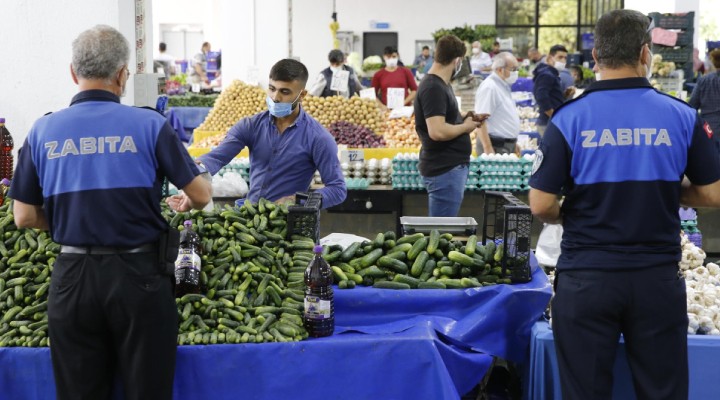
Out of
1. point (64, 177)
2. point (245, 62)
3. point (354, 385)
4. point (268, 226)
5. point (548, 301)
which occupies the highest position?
point (245, 62)

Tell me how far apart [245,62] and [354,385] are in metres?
10.8

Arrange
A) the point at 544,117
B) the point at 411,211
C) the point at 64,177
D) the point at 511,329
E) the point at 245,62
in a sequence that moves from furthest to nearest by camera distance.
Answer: the point at 245,62 → the point at 544,117 → the point at 411,211 → the point at 511,329 → the point at 64,177

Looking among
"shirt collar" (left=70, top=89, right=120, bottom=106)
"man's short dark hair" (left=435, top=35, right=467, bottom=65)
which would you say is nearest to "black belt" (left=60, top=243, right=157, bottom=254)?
"shirt collar" (left=70, top=89, right=120, bottom=106)

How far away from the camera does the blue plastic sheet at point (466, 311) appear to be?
4.06 metres

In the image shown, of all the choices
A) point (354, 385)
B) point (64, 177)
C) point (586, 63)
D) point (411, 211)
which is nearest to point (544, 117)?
point (411, 211)

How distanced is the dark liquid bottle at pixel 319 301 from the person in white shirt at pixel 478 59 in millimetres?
15061

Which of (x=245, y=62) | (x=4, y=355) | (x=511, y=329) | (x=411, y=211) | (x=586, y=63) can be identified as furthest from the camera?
(x=586, y=63)

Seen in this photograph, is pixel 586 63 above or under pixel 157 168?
above

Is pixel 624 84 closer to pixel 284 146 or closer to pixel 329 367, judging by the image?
pixel 329 367

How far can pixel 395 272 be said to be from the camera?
4.29 m

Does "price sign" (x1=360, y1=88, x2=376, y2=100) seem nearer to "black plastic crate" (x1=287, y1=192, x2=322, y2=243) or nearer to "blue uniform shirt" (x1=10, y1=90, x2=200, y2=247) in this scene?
"black plastic crate" (x1=287, y1=192, x2=322, y2=243)

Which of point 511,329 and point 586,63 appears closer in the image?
point 511,329

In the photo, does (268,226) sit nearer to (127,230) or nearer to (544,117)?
(127,230)

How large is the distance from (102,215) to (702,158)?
2.15 meters
